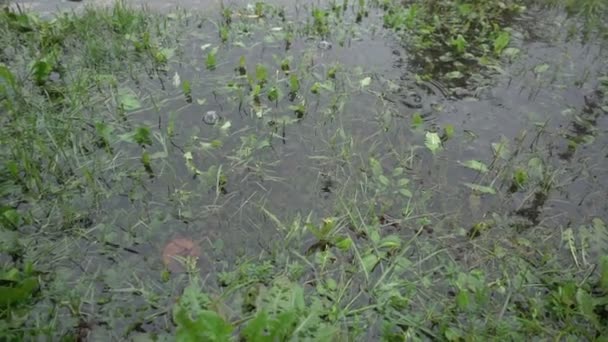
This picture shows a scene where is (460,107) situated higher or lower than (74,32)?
lower

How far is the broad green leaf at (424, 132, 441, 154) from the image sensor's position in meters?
3.09

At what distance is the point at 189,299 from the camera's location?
2023 millimetres

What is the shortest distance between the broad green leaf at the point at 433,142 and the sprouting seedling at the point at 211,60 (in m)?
1.95

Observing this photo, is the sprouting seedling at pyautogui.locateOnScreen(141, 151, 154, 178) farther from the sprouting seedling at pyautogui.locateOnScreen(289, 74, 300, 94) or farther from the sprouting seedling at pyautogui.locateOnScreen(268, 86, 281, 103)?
the sprouting seedling at pyautogui.locateOnScreen(289, 74, 300, 94)

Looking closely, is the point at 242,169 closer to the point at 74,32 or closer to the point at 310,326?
the point at 310,326

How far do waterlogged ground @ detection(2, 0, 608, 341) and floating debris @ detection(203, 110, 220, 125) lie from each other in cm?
4

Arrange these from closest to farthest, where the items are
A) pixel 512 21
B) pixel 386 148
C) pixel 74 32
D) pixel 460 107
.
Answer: pixel 386 148, pixel 460 107, pixel 74 32, pixel 512 21

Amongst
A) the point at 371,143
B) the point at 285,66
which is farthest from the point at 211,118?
the point at 371,143

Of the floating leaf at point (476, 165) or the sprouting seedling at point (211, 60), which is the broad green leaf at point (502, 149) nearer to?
the floating leaf at point (476, 165)

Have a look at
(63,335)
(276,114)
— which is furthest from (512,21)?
(63,335)

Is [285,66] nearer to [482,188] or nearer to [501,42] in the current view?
[482,188]

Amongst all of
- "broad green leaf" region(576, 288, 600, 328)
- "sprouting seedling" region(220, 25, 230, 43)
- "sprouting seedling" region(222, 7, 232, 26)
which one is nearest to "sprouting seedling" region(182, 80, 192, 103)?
"sprouting seedling" region(220, 25, 230, 43)

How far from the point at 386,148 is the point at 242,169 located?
1082 mm

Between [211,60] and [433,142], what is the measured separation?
2.02m
